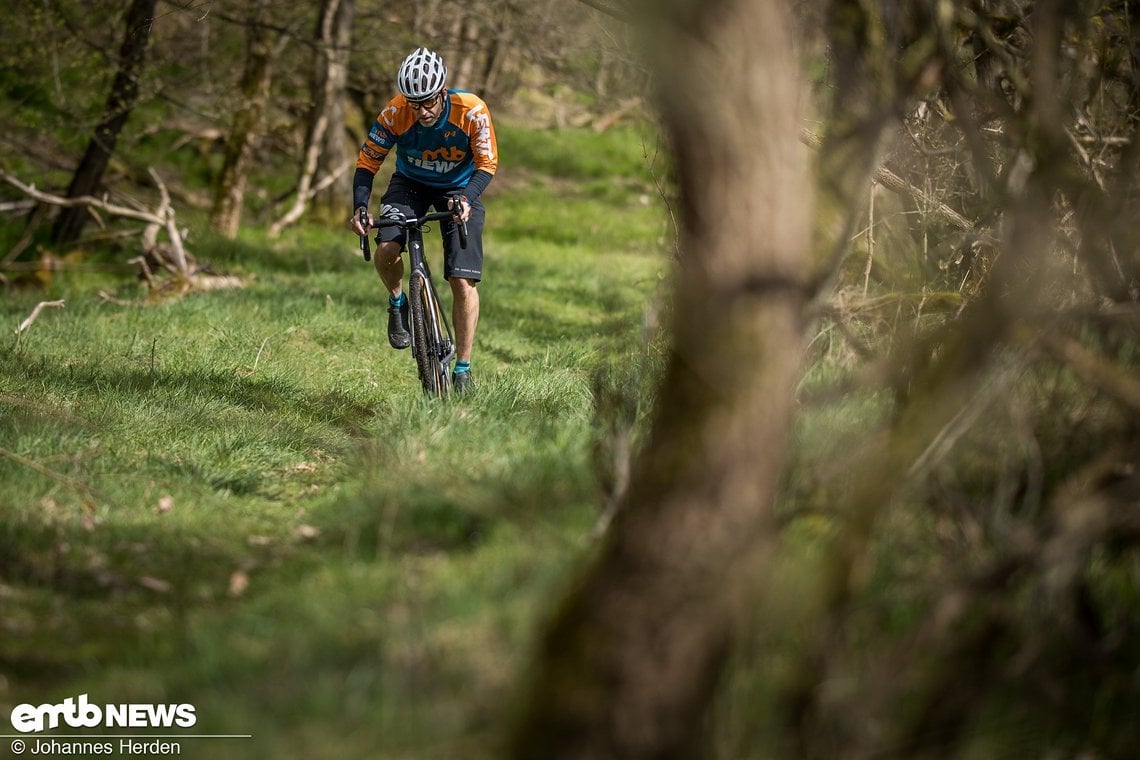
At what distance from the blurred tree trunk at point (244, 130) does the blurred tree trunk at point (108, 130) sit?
1.49 metres

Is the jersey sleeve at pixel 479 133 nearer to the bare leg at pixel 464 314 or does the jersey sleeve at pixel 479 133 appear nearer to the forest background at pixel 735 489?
the bare leg at pixel 464 314

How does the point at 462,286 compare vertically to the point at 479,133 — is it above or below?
below

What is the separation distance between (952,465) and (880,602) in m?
0.65

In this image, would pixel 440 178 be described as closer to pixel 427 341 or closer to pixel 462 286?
pixel 462 286

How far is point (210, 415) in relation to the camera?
7.12 m

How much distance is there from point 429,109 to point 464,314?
1325 millimetres

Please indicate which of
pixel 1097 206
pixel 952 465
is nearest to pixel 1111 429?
pixel 952 465

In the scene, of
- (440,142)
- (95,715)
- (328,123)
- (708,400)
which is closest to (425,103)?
(440,142)

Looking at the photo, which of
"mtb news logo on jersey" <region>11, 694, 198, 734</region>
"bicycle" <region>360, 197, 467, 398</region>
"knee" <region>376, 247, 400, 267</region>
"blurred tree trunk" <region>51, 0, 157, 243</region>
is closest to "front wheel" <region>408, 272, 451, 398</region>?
"bicycle" <region>360, 197, 467, 398</region>

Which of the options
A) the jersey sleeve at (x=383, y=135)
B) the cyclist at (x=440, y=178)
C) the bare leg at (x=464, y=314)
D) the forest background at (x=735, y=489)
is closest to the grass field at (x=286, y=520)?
the forest background at (x=735, y=489)

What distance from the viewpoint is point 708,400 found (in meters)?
3.09

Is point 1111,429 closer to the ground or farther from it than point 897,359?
closer to the ground

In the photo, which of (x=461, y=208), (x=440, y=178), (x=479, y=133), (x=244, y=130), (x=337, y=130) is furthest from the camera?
(x=337, y=130)

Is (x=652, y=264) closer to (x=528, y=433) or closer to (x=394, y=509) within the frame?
(x=528, y=433)
